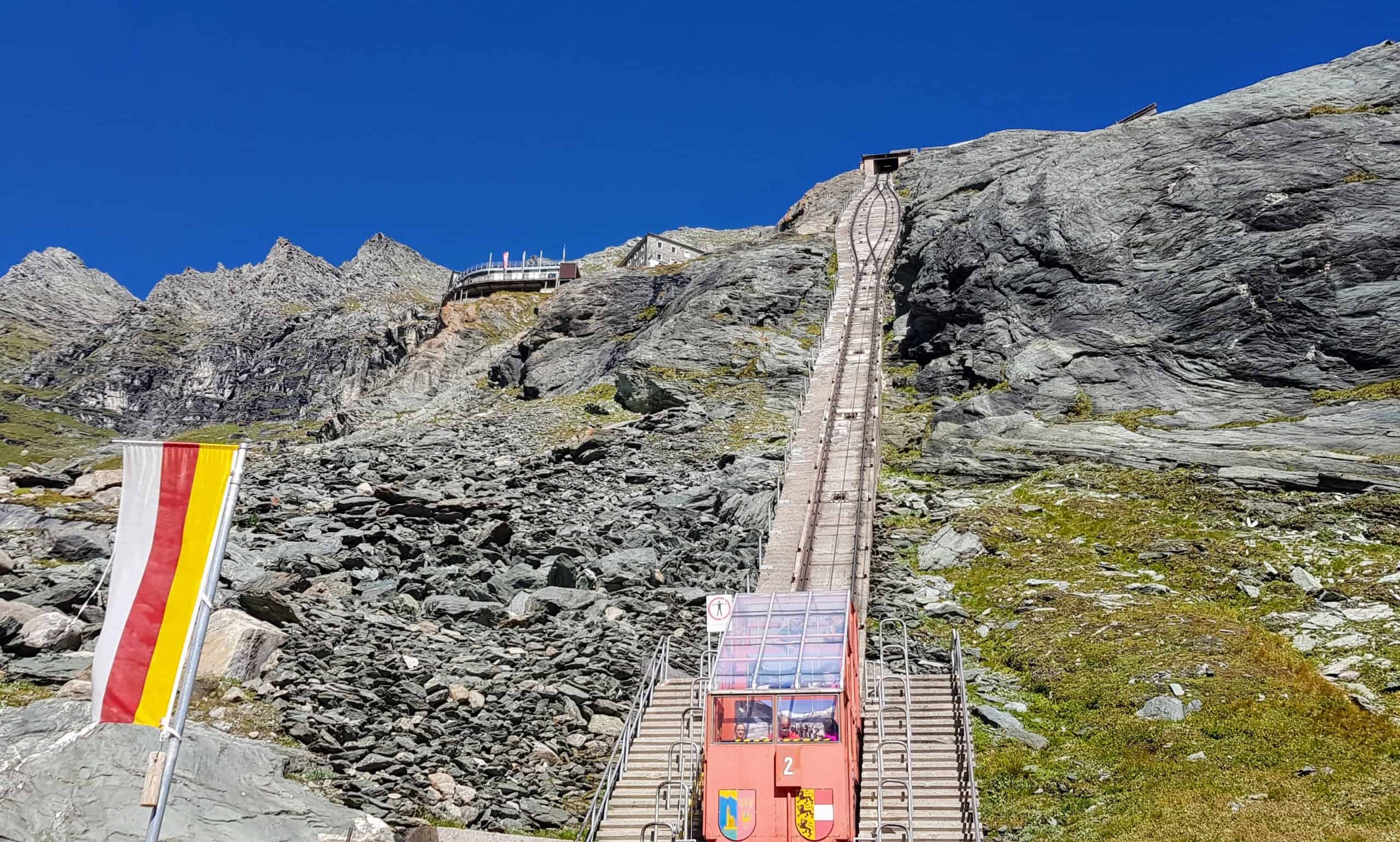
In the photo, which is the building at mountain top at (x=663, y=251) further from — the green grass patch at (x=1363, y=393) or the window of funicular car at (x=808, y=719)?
the window of funicular car at (x=808, y=719)

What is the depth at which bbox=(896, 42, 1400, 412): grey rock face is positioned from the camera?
142 ft

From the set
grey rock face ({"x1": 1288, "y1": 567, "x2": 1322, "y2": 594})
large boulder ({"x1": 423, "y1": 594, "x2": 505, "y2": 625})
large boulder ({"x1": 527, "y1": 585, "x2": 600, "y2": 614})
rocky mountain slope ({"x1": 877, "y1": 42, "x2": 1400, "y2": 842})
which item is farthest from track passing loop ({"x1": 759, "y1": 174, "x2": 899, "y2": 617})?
grey rock face ({"x1": 1288, "y1": 567, "x2": 1322, "y2": 594})

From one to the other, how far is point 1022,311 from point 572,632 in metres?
34.4

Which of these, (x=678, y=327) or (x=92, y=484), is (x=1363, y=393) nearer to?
(x=678, y=327)

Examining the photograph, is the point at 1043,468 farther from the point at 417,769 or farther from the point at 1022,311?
the point at 417,769

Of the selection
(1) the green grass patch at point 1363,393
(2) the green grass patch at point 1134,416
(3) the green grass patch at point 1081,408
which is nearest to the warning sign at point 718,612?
(2) the green grass patch at point 1134,416

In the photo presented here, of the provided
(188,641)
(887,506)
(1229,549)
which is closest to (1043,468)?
(887,506)

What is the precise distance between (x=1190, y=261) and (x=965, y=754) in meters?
36.3

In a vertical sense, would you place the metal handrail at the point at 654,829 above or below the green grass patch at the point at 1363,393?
below

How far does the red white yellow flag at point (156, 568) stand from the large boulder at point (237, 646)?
10.8 metres

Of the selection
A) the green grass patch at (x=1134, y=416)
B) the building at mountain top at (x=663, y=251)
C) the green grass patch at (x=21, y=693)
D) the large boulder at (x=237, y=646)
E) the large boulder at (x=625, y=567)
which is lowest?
the green grass patch at (x=21, y=693)

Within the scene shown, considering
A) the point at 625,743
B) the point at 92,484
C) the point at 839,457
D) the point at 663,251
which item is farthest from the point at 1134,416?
the point at 663,251

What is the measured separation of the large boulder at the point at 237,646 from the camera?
21.3 metres

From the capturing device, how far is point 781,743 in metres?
18.2
